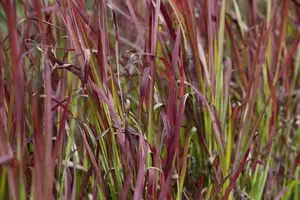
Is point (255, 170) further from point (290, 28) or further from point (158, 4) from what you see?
point (290, 28)

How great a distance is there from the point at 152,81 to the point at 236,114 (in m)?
0.24

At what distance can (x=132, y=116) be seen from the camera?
92 cm

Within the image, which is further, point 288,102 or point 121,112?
point 288,102

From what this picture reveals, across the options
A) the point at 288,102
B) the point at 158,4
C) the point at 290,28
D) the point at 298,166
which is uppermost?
the point at 158,4

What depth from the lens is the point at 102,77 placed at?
34.1 inches

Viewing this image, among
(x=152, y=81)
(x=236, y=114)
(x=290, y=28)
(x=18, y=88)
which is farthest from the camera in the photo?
(x=290, y=28)

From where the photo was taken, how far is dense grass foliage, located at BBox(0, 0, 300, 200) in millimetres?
738

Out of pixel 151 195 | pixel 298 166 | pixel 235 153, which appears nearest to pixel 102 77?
pixel 151 195

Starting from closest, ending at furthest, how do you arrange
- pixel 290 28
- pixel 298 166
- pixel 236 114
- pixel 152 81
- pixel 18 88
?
1. pixel 18 88
2. pixel 152 81
3. pixel 236 114
4. pixel 298 166
5. pixel 290 28

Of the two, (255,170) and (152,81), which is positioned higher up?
(152,81)

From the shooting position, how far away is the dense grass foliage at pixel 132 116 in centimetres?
74

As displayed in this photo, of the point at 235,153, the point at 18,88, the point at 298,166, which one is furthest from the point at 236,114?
the point at 18,88

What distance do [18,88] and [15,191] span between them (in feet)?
0.41

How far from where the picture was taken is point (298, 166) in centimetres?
114
